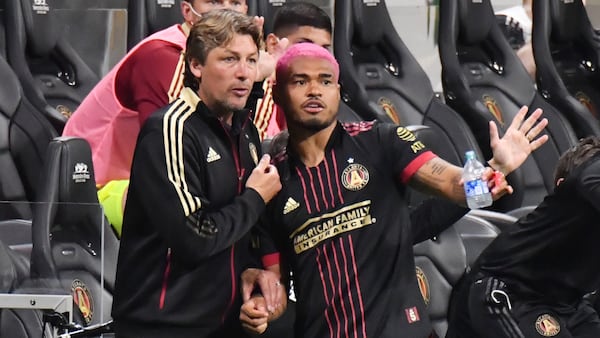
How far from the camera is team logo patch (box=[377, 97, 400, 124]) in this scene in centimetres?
700

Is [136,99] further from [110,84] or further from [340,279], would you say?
[340,279]

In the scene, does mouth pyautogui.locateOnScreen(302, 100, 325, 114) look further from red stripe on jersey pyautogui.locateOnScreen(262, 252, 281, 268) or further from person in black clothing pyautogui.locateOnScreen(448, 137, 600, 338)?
person in black clothing pyautogui.locateOnScreen(448, 137, 600, 338)

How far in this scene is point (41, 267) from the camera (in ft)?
14.5

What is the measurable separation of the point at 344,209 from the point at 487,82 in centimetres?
353

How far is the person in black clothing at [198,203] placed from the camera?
376 centimetres

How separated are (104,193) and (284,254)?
130 centimetres

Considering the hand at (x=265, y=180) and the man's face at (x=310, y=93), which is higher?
the man's face at (x=310, y=93)

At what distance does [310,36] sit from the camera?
571cm

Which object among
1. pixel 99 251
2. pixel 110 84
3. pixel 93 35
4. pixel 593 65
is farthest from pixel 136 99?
pixel 593 65

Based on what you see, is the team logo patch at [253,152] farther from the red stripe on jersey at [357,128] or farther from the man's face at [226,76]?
the red stripe on jersey at [357,128]

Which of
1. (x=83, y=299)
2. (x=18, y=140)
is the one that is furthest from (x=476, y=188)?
(x=18, y=140)

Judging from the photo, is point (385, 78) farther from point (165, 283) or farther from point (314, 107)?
point (165, 283)

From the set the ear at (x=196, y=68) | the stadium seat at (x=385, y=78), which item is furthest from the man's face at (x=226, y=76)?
the stadium seat at (x=385, y=78)

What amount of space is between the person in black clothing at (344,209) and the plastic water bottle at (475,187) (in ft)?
0.24
